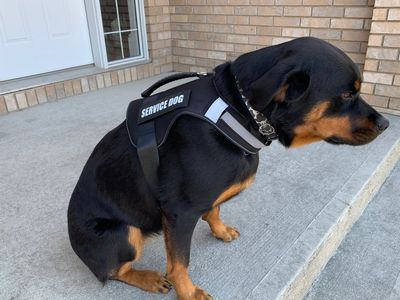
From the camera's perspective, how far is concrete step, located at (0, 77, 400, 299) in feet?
6.44

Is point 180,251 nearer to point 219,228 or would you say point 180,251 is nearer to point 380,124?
point 219,228

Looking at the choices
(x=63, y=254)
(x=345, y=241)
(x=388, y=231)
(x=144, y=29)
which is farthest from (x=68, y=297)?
(x=144, y=29)

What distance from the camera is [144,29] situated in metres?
5.66

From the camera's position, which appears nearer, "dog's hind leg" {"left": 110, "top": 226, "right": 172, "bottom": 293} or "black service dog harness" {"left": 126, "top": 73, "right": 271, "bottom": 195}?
"black service dog harness" {"left": 126, "top": 73, "right": 271, "bottom": 195}

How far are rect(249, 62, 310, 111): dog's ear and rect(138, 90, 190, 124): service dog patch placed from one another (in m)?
0.32

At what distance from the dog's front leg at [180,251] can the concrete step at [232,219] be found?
0.12m

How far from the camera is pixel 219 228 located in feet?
7.34

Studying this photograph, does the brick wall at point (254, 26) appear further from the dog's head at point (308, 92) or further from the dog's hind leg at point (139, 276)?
the dog's hind leg at point (139, 276)

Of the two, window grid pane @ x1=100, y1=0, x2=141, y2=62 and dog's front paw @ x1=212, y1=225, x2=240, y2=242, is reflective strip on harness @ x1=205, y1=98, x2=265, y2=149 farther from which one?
window grid pane @ x1=100, y1=0, x2=141, y2=62

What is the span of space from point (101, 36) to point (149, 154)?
13.1ft

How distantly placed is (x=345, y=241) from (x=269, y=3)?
331 cm

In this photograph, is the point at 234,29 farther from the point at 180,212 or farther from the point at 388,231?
the point at 180,212

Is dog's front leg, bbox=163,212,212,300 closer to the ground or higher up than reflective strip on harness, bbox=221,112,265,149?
closer to the ground

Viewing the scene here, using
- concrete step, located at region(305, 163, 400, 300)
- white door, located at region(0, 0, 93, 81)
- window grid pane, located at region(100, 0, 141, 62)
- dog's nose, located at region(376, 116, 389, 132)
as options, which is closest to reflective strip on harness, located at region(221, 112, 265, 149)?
dog's nose, located at region(376, 116, 389, 132)
